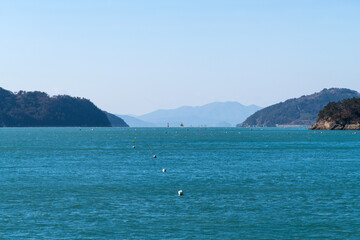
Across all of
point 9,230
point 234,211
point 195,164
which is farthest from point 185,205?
point 195,164

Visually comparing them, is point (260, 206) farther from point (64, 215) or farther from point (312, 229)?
point (64, 215)

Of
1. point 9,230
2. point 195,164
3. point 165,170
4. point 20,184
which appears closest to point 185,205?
point 9,230

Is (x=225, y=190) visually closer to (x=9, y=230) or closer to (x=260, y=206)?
(x=260, y=206)

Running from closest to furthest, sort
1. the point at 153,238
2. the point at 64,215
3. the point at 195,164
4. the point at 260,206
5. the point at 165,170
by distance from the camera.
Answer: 1. the point at 153,238
2. the point at 64,215
3. the point at 260,206
4. the point at 165,170
5. the point at 195,164

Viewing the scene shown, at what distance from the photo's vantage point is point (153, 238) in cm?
3272

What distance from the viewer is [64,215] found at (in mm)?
39156

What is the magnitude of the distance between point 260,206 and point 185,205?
6.22m

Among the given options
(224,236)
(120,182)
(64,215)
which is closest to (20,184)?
(120,182)

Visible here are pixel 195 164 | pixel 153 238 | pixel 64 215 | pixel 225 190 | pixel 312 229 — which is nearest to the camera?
pixel 153 238

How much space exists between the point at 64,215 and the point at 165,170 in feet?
115

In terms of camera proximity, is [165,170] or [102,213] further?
[165,170]

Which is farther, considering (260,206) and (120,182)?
(120,182)

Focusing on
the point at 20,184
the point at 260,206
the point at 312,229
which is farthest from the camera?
the point at 20,184

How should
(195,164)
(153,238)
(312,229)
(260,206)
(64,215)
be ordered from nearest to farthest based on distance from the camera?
(153,238)
(312,229)
(64,215)
(260,206)
(195,164)
